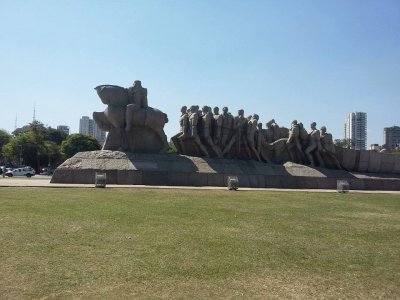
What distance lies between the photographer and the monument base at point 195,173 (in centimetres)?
1838

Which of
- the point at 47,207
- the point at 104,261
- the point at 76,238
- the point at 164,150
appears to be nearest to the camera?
the point at 104,261

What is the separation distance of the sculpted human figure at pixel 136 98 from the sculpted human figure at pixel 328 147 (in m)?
10.7

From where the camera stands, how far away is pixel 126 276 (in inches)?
180

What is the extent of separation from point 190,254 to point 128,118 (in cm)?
1501

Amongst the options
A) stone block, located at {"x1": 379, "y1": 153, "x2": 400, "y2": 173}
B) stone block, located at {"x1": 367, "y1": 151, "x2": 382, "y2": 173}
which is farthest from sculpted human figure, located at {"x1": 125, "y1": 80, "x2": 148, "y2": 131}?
stone block, located at {"x1": 379, "y1": 153, "x2": 400, "y2": 173}

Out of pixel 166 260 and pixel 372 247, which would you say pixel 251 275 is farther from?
pixel 372 247

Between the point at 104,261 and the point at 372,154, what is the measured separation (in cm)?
2372

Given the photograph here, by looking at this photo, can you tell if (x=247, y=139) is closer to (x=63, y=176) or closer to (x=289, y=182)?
(x=289, y=182)

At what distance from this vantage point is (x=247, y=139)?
2347cm

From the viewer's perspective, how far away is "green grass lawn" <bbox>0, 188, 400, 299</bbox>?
4301 mm

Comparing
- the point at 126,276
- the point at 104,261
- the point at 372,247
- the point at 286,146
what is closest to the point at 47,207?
the point at 104,261

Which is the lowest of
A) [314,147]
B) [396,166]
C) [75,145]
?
[396,166]

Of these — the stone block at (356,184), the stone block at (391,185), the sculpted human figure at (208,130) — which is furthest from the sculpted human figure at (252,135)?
the stone block at (391,185)

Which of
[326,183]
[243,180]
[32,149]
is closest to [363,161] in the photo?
[326,183]
